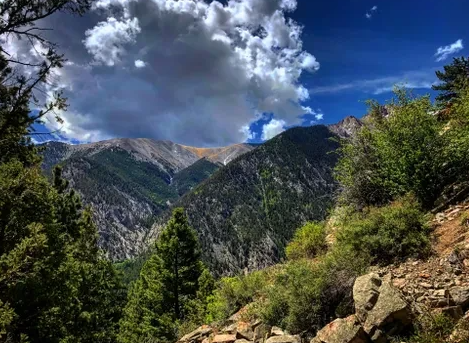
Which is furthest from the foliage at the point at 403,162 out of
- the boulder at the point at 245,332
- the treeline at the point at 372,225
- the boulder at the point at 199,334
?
the boulder at the point at 199,334

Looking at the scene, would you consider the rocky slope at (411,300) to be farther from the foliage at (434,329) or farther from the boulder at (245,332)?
the boulder at (245,332)

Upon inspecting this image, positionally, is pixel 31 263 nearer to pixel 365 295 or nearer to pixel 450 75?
pixel 365 295

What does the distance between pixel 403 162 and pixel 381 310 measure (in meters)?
5.87

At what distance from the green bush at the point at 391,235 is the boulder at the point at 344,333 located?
2315mm

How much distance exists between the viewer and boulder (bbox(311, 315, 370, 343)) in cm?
637

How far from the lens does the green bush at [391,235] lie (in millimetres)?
8180

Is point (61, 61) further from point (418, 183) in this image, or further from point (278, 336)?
point (418, 183)

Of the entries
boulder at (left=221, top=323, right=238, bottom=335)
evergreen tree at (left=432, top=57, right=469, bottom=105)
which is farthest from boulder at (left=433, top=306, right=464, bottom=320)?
evergreen tree at (left=432, top=57, right=469, bottom=105)

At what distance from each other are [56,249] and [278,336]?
34.4 ft

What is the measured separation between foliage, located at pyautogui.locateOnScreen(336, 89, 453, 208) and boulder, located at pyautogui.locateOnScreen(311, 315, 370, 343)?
566cm

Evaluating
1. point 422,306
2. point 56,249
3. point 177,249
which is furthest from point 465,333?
point 177,249

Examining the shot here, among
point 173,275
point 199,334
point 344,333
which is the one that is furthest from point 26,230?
point 173,275

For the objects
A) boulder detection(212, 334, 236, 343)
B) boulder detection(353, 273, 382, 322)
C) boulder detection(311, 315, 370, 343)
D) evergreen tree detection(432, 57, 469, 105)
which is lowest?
boulder detection(212, 334, 236, 343)

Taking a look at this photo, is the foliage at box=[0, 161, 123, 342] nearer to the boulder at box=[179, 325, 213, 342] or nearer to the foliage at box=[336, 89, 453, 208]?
the boulder at box=[179, 325, 213, 342]
